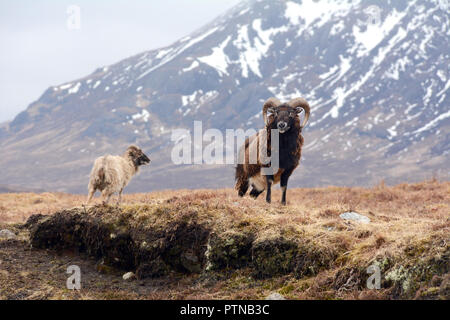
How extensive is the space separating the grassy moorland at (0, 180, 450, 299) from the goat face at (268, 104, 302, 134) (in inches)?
121

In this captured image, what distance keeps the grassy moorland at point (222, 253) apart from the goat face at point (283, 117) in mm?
3070

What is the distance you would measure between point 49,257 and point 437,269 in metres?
8.78

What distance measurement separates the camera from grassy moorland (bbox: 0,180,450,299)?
9.15 metres

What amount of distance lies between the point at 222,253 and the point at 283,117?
660 cm

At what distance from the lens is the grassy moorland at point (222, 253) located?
915 cm

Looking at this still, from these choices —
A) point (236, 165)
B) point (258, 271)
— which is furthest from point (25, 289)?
point (236, 165)

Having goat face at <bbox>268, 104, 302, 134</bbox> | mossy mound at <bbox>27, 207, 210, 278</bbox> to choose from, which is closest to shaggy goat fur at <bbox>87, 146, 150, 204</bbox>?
mossy mound at <bbox>27, 207, 210, 278</bbox>

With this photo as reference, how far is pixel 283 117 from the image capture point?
16594 mm

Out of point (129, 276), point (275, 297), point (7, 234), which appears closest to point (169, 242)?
point (129, 276)

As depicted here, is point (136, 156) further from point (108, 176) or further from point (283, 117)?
point (283, 117)

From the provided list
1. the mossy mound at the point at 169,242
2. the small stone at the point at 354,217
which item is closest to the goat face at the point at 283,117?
the small stone at the point at 354,217

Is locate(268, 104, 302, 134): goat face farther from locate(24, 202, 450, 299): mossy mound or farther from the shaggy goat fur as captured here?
the shaggy goat fur

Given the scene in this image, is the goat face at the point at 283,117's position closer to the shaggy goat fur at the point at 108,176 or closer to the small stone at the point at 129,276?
the shaggy goat fur at the point at 108,176
